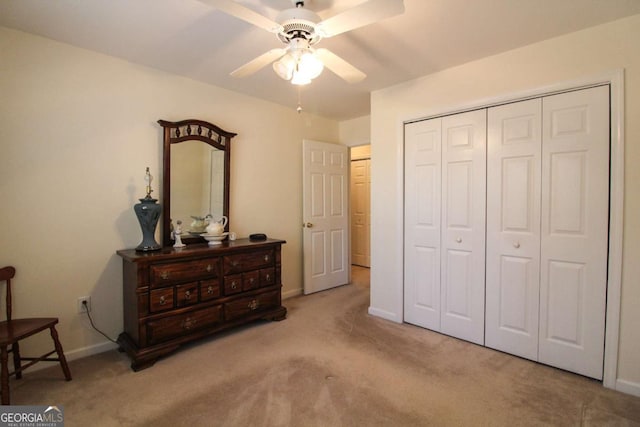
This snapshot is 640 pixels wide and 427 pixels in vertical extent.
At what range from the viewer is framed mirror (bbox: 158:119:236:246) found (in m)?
2.73

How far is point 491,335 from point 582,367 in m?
0.58

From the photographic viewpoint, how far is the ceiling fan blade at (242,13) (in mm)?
1314

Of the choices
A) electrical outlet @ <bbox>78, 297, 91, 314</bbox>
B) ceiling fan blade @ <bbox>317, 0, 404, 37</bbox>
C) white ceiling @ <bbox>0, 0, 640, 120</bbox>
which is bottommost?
electrical outlet @ <bbox>78, 297, 91, 314</bbox>

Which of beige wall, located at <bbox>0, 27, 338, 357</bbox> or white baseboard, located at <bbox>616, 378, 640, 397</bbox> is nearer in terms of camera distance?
white baseboard, located at <bbox>616, 378, 640, 397</bbox>

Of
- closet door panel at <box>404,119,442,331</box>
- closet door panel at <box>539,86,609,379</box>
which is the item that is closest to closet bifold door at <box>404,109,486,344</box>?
closet door panel at <box>404,119,442,331</box>

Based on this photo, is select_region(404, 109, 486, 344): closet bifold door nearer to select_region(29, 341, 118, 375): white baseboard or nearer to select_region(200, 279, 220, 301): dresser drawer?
select_region(200, 279, 220, 301): dresser drawer

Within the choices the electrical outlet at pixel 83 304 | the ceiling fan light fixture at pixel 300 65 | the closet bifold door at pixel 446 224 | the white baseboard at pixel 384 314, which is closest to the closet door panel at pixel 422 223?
the closet bifold door at pixel 446 224

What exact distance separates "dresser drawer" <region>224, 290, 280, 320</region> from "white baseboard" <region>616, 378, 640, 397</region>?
2.64 metres

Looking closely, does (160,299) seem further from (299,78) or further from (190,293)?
(299,78)

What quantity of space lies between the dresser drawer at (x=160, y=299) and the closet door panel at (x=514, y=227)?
2597 millimetres

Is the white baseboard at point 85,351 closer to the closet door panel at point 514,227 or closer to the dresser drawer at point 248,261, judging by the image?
the dresser drawer at point 248,261

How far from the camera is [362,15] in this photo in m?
1.38

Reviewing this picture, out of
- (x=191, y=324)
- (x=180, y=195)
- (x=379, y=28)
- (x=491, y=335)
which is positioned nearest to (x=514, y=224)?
(x=491, y=335)

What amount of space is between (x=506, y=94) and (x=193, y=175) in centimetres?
283
